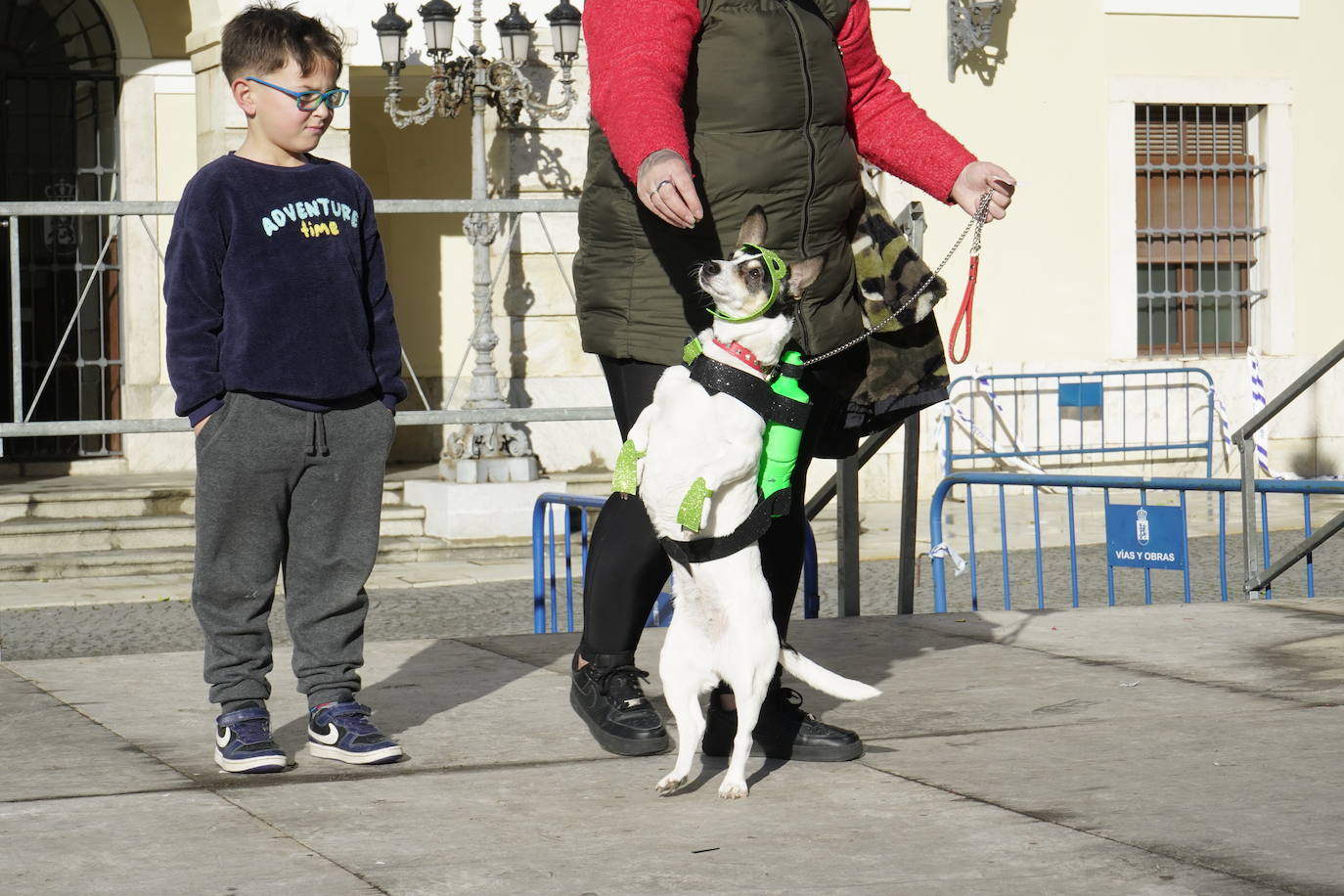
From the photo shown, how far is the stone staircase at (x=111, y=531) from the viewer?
10820mm

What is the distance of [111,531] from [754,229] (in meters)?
8.48

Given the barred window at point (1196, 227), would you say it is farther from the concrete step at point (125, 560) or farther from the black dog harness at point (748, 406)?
the black dog harness at point (748, 406)

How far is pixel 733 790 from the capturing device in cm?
364

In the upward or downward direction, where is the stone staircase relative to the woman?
downward

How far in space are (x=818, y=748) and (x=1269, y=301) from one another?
12.4 meters

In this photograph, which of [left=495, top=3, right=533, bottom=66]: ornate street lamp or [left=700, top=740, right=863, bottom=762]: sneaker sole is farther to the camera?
[left=495, top=3, right=533, bottom=66]: ornate street lamp

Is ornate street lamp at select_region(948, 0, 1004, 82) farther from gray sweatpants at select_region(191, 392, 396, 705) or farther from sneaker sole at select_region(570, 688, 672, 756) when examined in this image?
sneaker sole at select_region(570, 688, 672, 756)

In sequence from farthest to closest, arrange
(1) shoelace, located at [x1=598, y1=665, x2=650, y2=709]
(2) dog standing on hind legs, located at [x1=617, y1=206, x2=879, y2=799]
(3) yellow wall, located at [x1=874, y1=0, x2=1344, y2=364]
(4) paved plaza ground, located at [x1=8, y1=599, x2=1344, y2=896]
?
(3) yellow wall, located at [x1=874, y1=0, x2=1344, y2=364] → (1) shoelace, located at [x1=598, y1=665, x2=650, y2=709] → (2) dog standing on hind legs, located at [x1=617, y1=206, x2=879, y2=799] → (4) paved plaza ground, located at [x1=8, y1=599, x2=1344, y2=896]

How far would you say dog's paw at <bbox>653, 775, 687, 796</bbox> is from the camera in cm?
363

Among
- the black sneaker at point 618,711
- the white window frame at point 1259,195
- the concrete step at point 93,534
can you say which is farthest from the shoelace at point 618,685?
the white window frame at point 1259,195

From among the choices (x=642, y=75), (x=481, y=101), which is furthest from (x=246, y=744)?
(x=481, y=101)

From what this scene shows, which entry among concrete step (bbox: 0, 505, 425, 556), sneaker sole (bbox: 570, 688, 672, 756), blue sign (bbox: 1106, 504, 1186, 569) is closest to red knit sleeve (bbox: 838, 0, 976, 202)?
sneaker sole (bbox: 570, 688, 672, 756)

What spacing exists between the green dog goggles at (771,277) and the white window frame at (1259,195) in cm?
1161

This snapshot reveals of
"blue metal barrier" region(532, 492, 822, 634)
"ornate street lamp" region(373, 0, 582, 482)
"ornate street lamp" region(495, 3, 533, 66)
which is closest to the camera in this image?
"blue metal barrier" region(532, 492, 822, 634)
